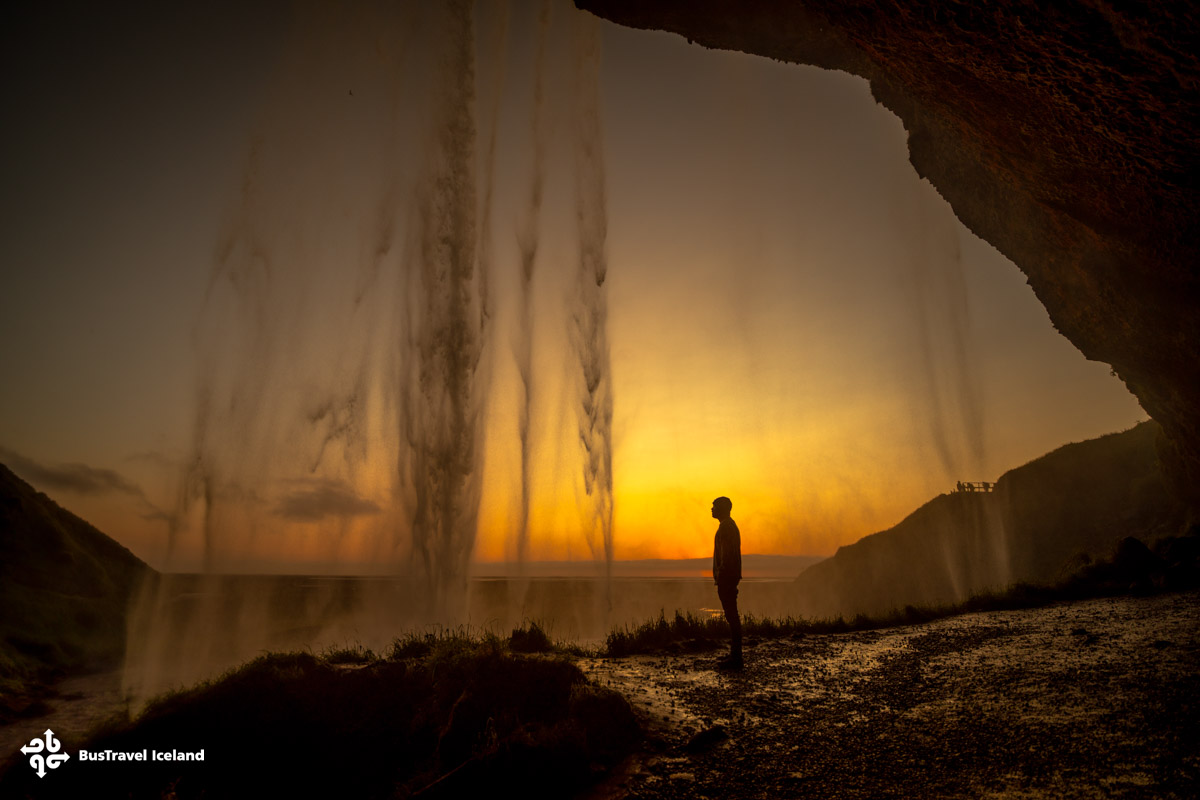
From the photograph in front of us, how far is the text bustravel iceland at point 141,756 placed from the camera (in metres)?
6.35

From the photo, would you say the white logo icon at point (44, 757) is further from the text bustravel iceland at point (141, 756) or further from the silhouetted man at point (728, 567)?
the silhouetted man at point (728, 567)

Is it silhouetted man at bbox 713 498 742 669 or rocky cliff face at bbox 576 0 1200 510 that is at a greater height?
rocky cliff face at bbox 576 0 1200 510

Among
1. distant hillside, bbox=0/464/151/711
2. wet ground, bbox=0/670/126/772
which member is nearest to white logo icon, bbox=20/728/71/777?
wet ground, bbox=0/670/126/772

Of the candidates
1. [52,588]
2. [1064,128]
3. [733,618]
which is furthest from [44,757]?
[52,588]

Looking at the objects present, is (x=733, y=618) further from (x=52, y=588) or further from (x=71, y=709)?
(x=52, y=588)

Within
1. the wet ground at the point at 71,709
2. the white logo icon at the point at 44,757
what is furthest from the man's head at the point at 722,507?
the wet ground at the point at 71,709

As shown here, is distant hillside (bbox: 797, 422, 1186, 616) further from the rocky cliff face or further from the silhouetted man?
the silhouetted man

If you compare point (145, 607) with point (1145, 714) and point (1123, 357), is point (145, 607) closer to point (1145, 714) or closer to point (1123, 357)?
point (1145, 714)

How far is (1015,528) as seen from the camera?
144 ft

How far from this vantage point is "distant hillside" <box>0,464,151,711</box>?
22.5 m

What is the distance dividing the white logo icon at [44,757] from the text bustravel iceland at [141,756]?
21 cm

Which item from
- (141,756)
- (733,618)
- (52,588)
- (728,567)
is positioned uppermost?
(728,567)

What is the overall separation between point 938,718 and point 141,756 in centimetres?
965

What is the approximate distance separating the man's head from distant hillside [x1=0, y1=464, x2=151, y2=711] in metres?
26.4
